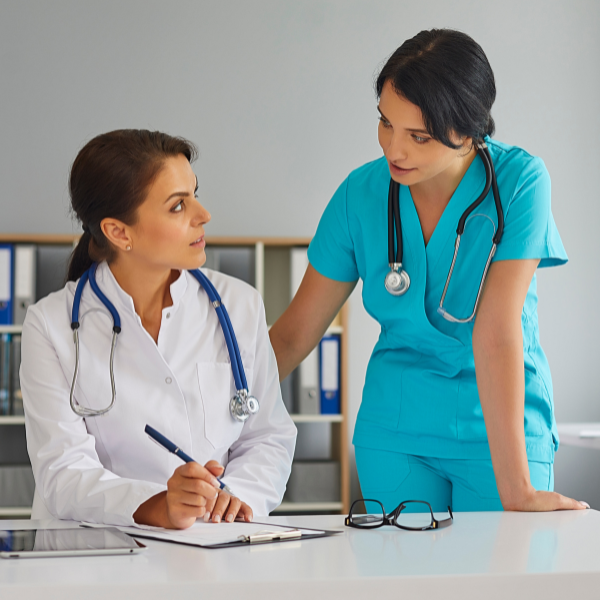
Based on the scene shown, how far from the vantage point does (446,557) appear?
72cm

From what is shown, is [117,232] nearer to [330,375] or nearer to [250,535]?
[250,535]

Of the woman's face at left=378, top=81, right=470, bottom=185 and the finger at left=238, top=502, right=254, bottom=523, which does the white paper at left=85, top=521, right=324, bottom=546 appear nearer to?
the finger at left=238, top=502, right=254, bottom=523

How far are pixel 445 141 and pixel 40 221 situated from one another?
2.63 metres

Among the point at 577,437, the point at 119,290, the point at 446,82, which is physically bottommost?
the point at 577,437

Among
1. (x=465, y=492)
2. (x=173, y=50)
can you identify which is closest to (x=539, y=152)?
(x=173, y=50)

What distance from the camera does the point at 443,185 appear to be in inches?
54.0

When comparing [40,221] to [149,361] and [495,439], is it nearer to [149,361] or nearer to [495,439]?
[149,361]

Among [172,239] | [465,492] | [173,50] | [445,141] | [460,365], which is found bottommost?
[465,492]

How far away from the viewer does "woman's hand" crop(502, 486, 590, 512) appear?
41.9 inches

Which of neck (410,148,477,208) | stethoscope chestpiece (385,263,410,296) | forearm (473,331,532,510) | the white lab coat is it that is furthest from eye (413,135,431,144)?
the white lab coat

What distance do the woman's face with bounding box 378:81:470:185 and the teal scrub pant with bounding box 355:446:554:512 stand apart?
0.51 meters

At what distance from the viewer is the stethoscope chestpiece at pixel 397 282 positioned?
1.35 metres

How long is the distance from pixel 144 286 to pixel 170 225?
0.44ft

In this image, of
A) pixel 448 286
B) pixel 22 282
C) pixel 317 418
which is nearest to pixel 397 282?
pixel 448 286
